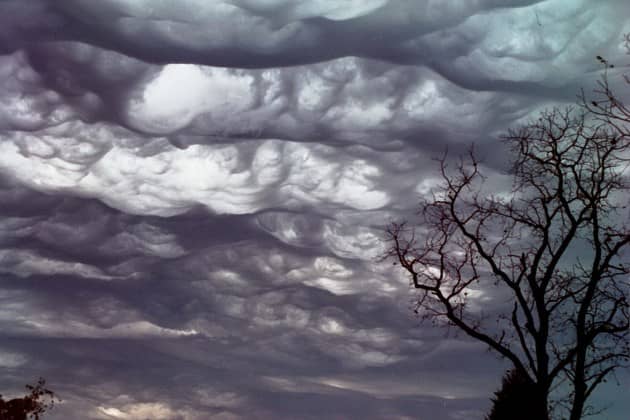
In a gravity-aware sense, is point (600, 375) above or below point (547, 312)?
below

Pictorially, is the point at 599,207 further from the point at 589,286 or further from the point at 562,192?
the point at 589,286

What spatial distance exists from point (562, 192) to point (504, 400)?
1018 centimetres

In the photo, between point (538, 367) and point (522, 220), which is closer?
point (538, 367)

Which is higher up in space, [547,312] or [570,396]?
[547,312]

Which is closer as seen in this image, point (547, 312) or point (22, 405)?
point (547, 312)

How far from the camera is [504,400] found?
2694cm

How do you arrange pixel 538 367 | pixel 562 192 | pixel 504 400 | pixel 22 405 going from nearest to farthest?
pixel 538 367, pixel 562 192, pixel 504 400, pixel 22 405

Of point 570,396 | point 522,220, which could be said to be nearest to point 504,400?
point 570,396

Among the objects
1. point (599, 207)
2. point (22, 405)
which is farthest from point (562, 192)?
point (22, 405)

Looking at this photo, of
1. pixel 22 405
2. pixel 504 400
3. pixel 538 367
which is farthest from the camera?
pixel 22 405

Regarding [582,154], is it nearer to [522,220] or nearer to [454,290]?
[522,220]

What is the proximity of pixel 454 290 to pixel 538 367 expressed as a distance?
3388mm

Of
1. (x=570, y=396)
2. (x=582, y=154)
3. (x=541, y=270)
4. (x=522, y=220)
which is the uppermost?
(x=582, y=154)

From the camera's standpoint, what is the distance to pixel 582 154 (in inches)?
808
